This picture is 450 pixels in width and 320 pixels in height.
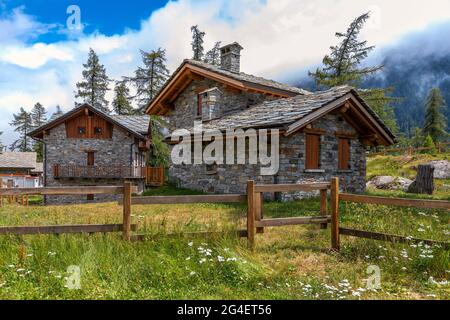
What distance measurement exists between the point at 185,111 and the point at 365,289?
18.8 m

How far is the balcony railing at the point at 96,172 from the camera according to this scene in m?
24.4

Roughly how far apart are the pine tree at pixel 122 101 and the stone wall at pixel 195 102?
678 inches

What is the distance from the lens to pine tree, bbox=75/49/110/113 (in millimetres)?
37969

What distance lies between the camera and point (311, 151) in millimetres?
14109

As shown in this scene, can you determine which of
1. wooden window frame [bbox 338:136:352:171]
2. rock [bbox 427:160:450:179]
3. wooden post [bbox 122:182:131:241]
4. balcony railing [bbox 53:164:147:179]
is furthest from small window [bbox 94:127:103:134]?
rock [bbox 427:160:450:179]

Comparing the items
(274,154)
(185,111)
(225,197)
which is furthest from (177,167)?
(225,197)

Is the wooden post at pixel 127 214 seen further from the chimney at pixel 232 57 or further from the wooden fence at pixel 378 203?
the chimney at pixel 232 57

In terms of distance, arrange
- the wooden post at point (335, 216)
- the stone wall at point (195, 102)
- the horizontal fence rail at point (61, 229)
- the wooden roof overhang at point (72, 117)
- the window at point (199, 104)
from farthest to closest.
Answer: the wooden roof overhang at point (72, 117)
the window at point (199, 104)
the stone wall at point (195, 102)
the wooden post at point (335, 216)
the horizontal fence rail at point (61, 229)

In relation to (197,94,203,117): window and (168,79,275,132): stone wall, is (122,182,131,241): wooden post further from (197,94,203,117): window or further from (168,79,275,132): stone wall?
(197,94,203,117): window

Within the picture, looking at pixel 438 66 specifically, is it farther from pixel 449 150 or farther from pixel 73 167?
pixel 73 167

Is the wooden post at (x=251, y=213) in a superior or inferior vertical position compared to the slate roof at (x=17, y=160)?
inferior

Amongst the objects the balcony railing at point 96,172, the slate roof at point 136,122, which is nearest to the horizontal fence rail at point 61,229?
the balcony railing at point 96,172
